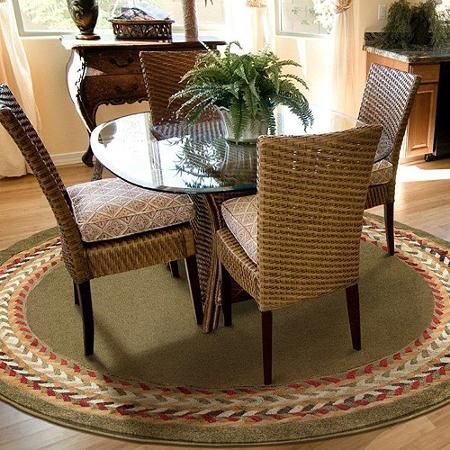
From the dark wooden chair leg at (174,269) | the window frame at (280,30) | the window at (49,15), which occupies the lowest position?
the dark wooden chair leg at (174,269)

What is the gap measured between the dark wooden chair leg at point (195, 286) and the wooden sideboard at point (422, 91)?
2.39m

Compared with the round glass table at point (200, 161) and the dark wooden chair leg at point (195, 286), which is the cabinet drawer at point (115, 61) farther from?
the dark wooden chair leg at point (195, 286)

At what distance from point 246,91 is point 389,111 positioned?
0.95 meters

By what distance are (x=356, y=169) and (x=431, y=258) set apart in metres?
1.31

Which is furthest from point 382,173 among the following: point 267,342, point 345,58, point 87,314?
point 345,58

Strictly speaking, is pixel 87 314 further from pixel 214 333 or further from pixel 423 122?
pixel 423 122

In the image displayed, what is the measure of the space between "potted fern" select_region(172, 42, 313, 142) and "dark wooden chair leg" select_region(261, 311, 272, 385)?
699 mm

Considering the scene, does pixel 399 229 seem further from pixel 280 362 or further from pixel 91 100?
pixel 91 100

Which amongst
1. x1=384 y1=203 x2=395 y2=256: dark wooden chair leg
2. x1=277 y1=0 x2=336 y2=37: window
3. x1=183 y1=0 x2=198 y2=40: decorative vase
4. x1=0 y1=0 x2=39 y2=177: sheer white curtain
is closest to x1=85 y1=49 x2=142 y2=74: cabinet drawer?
x1=183 y1=0 x2=198 y2=40: decorative vase

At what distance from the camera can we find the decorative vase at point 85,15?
139 inches

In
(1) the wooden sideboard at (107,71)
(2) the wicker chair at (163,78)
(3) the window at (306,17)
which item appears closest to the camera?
(2) the wicker chair at (163,78)

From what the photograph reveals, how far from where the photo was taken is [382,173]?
8.16 feet

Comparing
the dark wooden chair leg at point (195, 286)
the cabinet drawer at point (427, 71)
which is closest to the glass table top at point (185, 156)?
the dark wooden chair leg at point (195, 286)

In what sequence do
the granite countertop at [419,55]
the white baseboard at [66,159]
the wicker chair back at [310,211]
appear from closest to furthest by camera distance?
1. the wicker chair back at [310,211]
2. the granite countertop at [419,55]
3. the white baseboard at [66,159]
